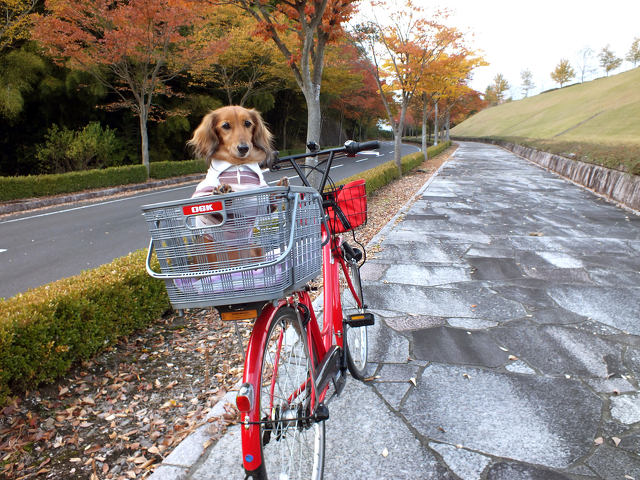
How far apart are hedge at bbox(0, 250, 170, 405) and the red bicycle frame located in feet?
5.95

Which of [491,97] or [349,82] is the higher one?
[491,97]

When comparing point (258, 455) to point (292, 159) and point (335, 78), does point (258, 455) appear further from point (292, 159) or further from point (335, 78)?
point (335, 78)

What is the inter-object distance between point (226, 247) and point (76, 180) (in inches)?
578

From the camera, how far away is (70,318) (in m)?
2.92

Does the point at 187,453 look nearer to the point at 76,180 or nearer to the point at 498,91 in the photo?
the point at 76,180

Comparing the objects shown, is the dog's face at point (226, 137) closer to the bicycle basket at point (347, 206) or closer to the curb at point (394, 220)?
the bicycle basket at point (347, 206)

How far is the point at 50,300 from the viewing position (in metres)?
2.83

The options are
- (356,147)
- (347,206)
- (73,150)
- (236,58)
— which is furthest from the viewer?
(236,58)

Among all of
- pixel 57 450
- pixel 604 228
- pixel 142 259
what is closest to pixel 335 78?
pixel 604 228

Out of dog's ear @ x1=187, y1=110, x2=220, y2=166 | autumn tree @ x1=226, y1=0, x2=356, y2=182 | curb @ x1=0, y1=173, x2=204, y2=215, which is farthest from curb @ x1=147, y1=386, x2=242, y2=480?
curb @ x1=0, y1=173, x2=204, y2=215

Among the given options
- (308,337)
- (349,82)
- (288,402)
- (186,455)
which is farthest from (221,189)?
(349,82)

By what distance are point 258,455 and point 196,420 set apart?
1.33 metres

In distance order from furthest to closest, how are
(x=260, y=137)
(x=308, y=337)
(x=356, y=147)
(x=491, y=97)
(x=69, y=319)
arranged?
1. (x=491, y=97)
2. (x=69, y=319)
3. (x=356, y=147)
4. (x=260, y=137)
5. (x=308, y=337)

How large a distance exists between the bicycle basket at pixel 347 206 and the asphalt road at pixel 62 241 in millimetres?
Result: 1267
